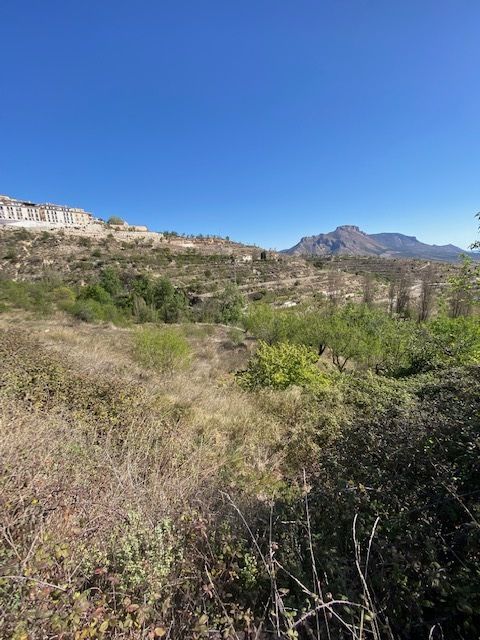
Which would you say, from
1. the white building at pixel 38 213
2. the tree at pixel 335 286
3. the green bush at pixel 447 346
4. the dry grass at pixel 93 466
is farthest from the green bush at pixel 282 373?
the white building at pixel 38 213

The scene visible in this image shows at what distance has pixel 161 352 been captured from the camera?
1338cm

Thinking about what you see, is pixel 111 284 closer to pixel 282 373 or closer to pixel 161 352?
pixel 161 352

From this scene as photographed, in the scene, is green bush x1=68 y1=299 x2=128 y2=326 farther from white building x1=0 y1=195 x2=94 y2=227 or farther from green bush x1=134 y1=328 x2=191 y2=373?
white building x1=0 y1=195 x2=94 y2=227

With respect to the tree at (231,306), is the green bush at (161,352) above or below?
above

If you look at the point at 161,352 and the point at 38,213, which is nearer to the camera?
the point at 161,352

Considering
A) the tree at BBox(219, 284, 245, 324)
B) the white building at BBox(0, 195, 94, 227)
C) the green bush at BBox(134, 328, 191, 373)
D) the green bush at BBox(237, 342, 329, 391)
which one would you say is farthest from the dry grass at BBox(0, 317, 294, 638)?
the white building at BBox(0, 195, 94, 227)

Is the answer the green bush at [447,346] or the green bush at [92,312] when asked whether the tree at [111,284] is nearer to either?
the green bush at [92,312]

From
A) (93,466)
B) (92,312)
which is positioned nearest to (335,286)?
(92,312)

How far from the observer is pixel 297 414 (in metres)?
6.52

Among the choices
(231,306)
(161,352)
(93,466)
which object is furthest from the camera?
(231,306)

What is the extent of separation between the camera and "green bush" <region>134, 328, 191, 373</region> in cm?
1305

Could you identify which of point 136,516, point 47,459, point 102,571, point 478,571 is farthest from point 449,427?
point 47,459

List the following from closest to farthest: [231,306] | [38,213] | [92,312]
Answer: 1. [92,312]
2. [231,306]
3. [38,213]

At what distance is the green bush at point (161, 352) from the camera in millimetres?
13055
